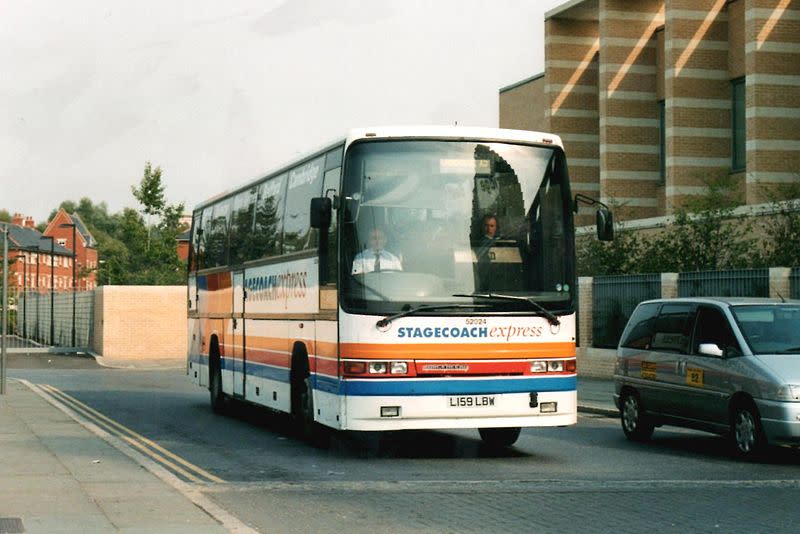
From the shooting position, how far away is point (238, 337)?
2073cm

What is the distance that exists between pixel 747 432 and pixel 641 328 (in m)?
2.86

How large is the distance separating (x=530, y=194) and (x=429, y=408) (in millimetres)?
2597

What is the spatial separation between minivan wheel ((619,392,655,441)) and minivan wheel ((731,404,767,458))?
2164 millimetres

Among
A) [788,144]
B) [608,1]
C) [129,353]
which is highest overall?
[608,1]

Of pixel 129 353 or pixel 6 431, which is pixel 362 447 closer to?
pixel 6 431

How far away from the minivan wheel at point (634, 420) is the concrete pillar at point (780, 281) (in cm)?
904

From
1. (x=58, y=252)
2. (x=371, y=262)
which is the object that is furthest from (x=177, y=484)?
(x=58, y=252)

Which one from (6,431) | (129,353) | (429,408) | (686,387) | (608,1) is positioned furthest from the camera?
(129,353)

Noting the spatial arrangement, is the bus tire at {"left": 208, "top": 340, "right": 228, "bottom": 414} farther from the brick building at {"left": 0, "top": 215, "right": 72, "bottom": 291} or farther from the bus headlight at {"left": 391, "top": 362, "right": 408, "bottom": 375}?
the brick building at {"left": 0, "top": 215, "right": 72, "bottom": 291}

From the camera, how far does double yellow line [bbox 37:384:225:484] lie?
1359 cm

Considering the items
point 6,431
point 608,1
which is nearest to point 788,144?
point 608,1

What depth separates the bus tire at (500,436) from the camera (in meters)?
16.5

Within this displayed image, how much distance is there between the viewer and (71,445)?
16.4 meters

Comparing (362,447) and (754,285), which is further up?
(754,285)
